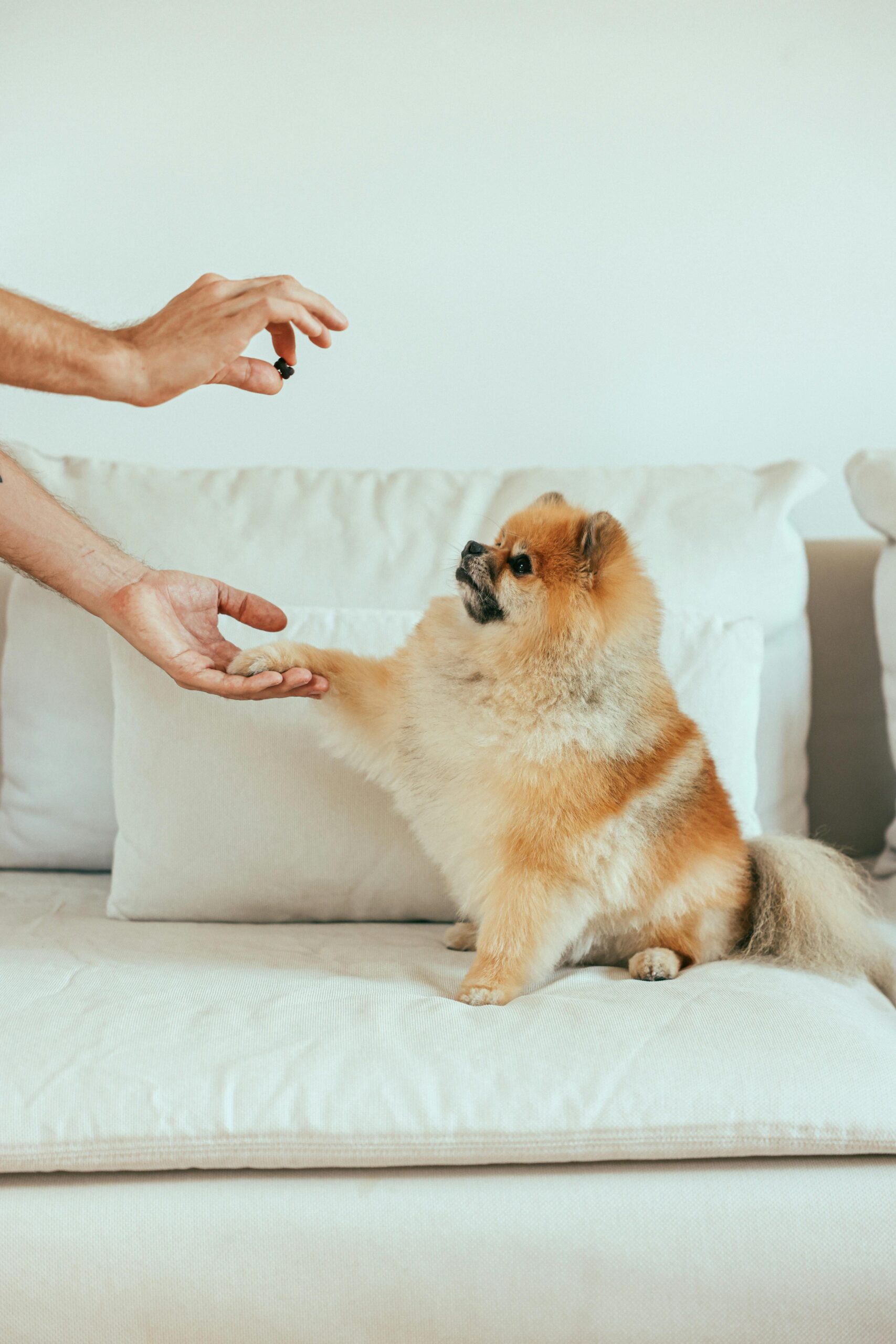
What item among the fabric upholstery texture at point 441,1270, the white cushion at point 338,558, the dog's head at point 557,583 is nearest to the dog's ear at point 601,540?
the dog's head at point 557,583

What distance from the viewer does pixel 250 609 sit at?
157 centimetres

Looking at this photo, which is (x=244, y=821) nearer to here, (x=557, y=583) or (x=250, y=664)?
(x=250, y=664)

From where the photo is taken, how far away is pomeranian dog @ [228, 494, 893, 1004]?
4.42 ft

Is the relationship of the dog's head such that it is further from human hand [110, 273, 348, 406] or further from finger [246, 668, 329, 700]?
human hand [110, 273, 348, 406]

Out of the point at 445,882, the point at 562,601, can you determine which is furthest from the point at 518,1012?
the point at 562,601

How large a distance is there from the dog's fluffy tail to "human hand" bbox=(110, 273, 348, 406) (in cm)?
94

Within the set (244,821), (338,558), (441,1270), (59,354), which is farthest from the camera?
(338,558)

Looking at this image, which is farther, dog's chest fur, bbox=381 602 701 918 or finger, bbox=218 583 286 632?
finger, bbox=218 583 286 632

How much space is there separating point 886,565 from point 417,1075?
51.9 inches

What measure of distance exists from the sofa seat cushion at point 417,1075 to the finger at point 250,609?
553 millimetres

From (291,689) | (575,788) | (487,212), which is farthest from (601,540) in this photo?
(487,212)

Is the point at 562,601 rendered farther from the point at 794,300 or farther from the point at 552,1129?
the point at 794,300

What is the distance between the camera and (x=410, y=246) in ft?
7.37

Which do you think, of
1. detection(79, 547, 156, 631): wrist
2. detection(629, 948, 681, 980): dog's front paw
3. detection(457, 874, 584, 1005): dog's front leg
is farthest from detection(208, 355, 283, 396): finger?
detection(629, 948, 681, 980): dog's front paw
